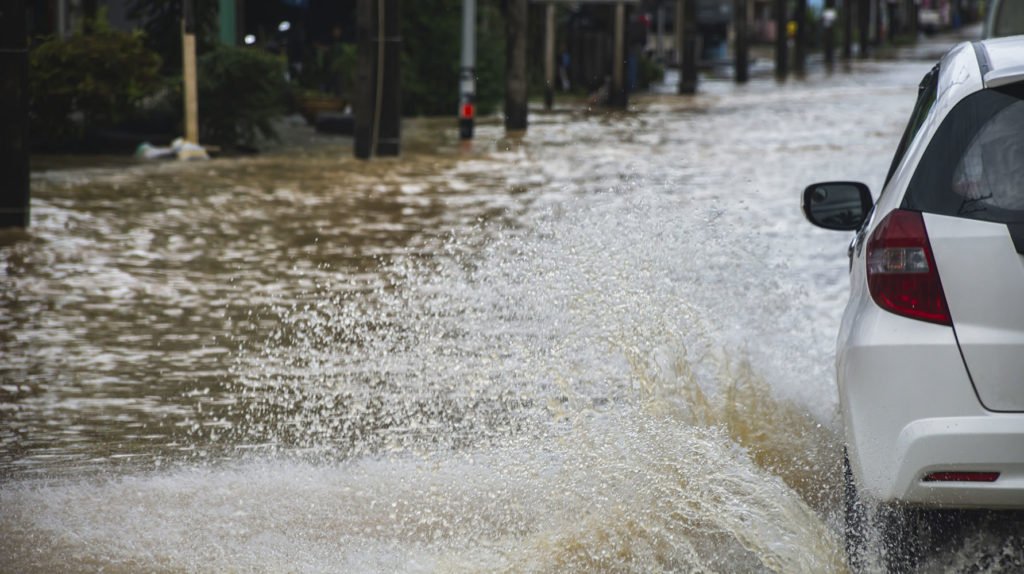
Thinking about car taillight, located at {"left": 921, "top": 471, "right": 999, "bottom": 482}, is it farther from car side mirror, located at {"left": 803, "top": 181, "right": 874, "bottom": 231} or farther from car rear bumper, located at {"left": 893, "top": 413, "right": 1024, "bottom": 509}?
car side mirror, located at {"left": 803, "top": 181, "right": 874, "bottom": 231}

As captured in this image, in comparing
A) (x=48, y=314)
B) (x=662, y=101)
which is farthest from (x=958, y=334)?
(x=662, y=101)

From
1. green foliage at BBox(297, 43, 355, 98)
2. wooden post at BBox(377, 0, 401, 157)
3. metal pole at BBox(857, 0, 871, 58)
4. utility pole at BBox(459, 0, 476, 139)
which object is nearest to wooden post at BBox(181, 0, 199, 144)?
wooden post at BBox(377, 0, 401, 157)

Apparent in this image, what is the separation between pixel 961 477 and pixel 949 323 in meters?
0.38

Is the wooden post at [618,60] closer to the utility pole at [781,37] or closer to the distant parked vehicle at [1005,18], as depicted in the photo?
the distant parked vehicle at [1005,18]

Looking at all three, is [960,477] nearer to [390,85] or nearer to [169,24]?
[390,85]

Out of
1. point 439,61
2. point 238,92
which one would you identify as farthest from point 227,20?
point 439,61

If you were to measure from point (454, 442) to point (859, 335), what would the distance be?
243 centimetres

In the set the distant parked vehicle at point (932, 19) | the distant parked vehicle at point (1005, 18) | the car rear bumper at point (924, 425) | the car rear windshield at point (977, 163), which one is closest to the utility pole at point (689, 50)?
the distant parked vehicle at point (1005, 18)

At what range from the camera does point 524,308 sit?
355 inches

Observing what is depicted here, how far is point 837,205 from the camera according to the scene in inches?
204

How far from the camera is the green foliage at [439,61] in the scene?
25219 mm

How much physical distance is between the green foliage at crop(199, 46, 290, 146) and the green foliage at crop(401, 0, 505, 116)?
604 centimetres

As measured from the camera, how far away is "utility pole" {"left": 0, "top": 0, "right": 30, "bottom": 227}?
1140 centimetres

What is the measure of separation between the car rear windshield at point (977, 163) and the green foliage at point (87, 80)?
15.2 metres
